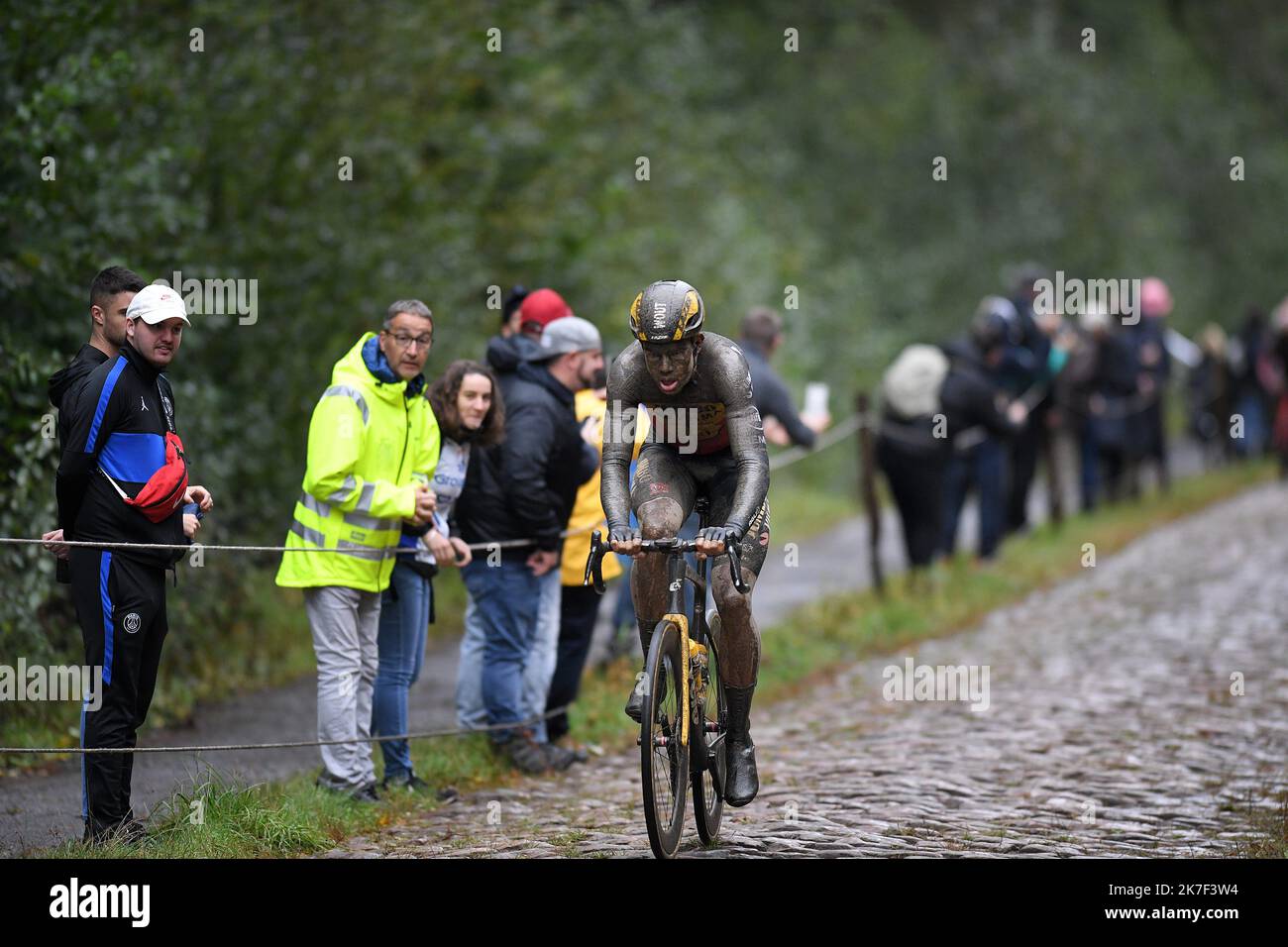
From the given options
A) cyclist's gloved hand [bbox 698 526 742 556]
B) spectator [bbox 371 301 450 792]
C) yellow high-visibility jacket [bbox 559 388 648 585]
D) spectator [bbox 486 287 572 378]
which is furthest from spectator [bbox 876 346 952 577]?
cyclist's gloved hand [bbox 698 526 742 556]

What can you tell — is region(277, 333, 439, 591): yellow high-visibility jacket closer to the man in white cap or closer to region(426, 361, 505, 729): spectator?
region(426, 361, 505, 729): spectator

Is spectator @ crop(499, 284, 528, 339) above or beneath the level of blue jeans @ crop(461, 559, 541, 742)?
above

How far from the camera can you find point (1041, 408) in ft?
63.4

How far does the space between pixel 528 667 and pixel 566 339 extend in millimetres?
1723

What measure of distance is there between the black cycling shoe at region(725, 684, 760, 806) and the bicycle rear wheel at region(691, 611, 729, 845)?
1.2 inches

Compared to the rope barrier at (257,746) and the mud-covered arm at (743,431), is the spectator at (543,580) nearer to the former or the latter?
the rope barrier at (257,746)

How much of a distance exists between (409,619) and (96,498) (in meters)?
1.86

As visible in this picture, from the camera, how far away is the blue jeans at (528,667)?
379 inches

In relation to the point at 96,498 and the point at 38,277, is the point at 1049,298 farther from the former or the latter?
the point at 96,498

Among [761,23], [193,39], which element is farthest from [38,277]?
[761,23]

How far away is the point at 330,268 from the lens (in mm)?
12883

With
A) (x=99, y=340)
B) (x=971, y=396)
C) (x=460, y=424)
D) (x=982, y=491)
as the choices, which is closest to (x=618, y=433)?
(x=460, y=424)

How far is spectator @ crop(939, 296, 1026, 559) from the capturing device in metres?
16.2

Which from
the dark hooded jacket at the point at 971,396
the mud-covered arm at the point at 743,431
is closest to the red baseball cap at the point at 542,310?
the mud-covered arm at the point at 743,431
